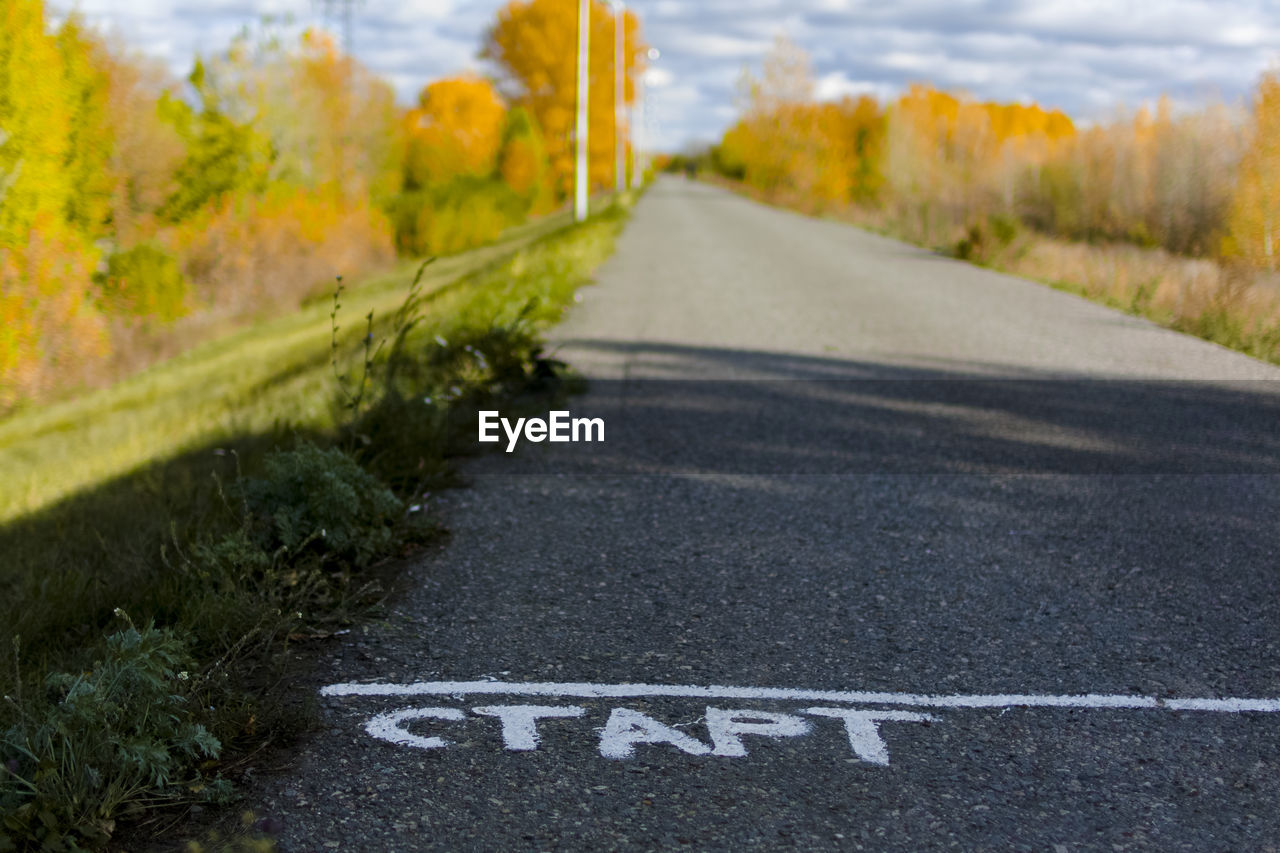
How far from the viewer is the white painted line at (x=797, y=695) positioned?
142 inches

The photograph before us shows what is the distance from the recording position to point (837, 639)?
414 centimetres

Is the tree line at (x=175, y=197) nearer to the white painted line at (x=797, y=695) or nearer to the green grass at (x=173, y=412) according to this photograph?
the green grass at (x=173, y=412)

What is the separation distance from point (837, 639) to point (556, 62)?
59.9 m

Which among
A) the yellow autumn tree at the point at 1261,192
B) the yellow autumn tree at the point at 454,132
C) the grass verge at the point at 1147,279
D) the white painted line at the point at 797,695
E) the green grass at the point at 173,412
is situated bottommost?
the green grass at the point at 173,412

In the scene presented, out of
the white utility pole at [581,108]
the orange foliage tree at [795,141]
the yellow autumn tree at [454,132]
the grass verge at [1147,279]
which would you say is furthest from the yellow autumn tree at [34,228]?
the orange foliage tree at [795,141]

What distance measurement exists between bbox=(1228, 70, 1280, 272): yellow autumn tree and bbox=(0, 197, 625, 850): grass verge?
382 inches

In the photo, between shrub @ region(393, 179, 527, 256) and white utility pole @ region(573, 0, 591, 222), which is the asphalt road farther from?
shrub @ region(393, 179, 527, 256)

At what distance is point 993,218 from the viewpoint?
21.3 metres

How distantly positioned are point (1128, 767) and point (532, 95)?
203ft

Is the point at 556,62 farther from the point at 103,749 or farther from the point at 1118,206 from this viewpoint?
the point at 103,749

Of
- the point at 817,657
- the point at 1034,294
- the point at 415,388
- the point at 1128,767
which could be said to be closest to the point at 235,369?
the point at 415,388

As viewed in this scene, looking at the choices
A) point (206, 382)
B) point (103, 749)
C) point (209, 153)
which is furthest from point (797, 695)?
point (209, 153)

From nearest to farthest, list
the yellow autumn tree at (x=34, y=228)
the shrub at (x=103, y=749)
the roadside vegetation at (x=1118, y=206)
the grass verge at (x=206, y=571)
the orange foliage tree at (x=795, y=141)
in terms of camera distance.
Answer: the shrub at (x=103, y=749) < the grass verge at (x=206, y=571) < the roadside vegetation at (x=1118, y=206) < the yellow autumn tree at (x=34, y=228) < the orange foliage tree at (x=795, y=141)

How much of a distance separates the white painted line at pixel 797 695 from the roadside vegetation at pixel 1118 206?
784 cm
